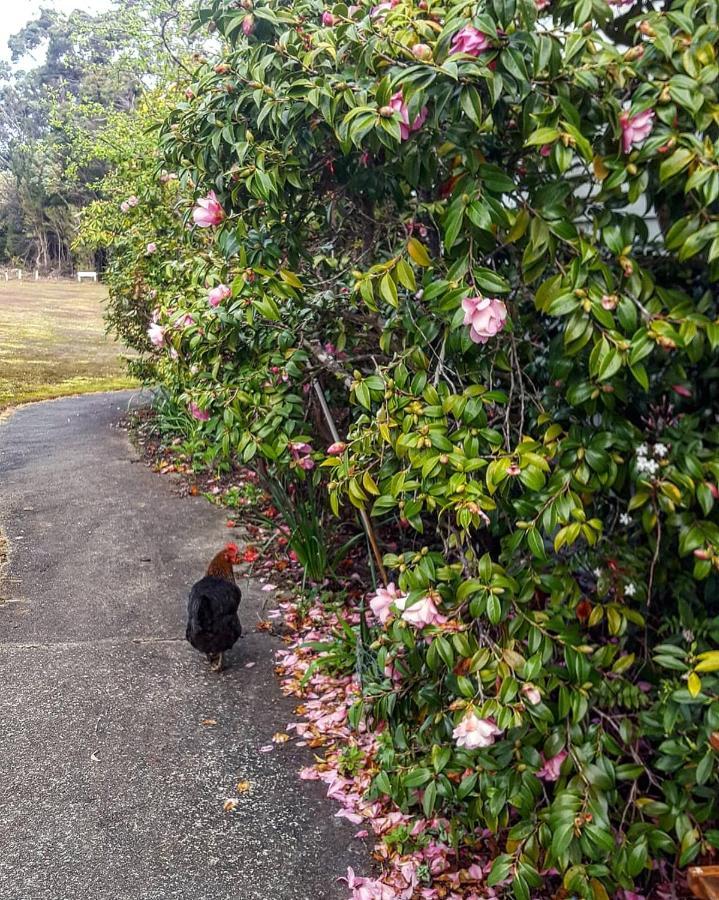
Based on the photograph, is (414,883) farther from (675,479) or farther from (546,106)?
(546,106)

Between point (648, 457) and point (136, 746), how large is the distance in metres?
2.28

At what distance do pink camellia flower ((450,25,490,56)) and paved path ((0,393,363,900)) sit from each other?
7.71ft

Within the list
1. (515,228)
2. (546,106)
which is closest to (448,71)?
(546,106)

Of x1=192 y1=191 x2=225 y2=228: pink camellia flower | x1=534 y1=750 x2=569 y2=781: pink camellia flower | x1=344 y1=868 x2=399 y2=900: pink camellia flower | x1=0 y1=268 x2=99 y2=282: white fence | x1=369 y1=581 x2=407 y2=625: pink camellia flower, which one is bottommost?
x1=0 y1=268 x2=99 y2=282: white fence

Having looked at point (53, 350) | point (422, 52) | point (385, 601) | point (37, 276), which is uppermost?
point (422, 52)

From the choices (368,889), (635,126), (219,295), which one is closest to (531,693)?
(368,889)

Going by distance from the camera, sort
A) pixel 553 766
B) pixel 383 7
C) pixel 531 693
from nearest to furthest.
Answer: pixel 531 693, pixel 553 766, pixel 383 7

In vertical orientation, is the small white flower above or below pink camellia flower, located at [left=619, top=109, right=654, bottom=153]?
below

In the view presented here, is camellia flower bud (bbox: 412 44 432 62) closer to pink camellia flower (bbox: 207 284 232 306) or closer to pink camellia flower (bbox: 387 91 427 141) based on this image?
pink camellia flower (bbox: 387 91 427 141)

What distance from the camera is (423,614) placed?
1912 mm

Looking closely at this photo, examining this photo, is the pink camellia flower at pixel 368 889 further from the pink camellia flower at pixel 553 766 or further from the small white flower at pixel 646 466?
the small white flower at pixel 646 466

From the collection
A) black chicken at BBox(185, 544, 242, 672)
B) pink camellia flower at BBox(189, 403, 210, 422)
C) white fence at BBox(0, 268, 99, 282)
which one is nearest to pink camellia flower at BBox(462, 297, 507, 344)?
pink camellia flower at BBox(189, 403, 210, 422)

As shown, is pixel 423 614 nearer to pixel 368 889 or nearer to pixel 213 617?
pixel 368 889

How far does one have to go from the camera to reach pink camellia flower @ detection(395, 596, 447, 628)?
1.91m
